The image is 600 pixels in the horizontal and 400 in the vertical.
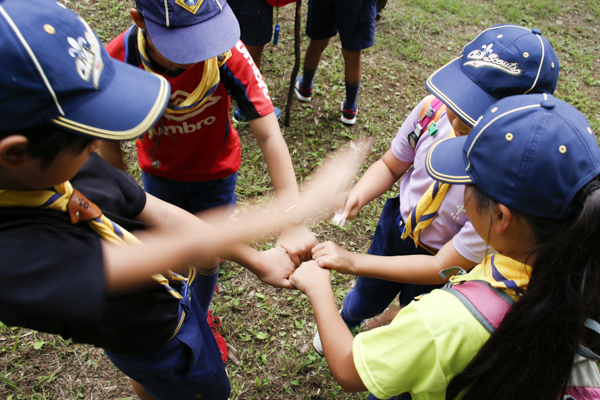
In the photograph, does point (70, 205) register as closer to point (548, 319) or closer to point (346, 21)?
point (548, 319)

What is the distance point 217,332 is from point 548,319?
2.15 meters

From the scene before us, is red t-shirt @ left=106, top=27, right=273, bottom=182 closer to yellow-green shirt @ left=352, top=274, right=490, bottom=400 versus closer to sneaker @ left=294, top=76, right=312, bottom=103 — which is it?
yellow-green shirt @ left=352, top=274, right=490, bottom=400

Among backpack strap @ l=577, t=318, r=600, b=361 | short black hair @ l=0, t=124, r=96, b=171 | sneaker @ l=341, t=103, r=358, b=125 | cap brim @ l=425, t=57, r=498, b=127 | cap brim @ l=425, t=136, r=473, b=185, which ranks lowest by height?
sneaker @ l=341, t=103, r=358, b=125

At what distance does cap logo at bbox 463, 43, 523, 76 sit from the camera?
1.46 m

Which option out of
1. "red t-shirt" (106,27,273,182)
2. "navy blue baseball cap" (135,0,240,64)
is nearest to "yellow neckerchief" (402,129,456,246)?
"red t-shirt" (106,27,273,182)

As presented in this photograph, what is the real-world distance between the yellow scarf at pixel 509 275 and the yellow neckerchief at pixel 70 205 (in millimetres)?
1106

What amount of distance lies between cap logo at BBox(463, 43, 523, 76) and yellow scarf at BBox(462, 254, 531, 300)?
2.42 ft

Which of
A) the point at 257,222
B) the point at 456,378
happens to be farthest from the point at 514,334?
the point at 257,222

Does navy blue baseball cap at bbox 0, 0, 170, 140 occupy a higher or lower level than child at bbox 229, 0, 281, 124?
higher

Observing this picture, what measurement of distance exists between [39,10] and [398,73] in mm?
5126

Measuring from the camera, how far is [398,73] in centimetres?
543

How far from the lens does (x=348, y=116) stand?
4.49 m

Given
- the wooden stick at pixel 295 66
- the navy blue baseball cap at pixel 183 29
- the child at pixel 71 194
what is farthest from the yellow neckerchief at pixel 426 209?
the wooden stick at pixel 295 66

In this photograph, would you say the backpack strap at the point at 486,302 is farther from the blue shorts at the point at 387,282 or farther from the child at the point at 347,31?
the child at the point at 347,31
